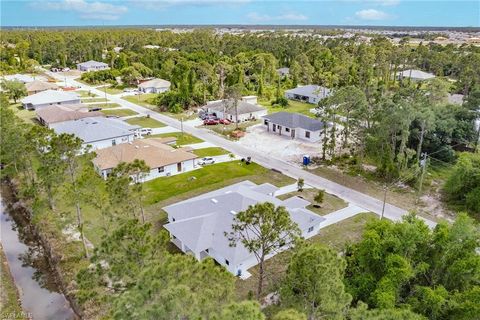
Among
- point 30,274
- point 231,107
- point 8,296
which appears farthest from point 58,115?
point 8,296

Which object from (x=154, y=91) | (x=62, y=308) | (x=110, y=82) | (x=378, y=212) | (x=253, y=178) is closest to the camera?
(x=62, y=308)

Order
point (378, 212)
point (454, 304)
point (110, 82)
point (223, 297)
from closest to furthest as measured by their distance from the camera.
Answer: point (223, 297), point (454, 304), point (378, 212), point (110, 82)

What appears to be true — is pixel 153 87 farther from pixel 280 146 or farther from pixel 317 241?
pixel 317 241

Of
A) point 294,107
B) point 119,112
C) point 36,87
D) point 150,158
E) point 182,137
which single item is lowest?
point 182,137

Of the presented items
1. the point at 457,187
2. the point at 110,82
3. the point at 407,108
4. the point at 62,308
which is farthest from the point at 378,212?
the point at 110,82

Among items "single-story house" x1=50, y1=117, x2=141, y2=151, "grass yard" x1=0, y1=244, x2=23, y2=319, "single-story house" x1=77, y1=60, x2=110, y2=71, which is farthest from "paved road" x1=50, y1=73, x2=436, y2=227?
"single-story house" x1=77, y1=60, x2=110, y2=71

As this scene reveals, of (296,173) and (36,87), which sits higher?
(36,87)

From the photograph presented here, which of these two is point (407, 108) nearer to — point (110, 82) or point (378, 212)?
point (378, 212)
